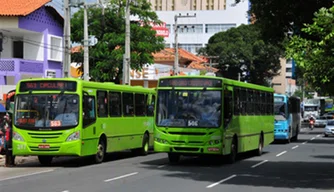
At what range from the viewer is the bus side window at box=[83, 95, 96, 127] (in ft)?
63.9

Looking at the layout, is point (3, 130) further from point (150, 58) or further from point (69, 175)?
point (150, 58)

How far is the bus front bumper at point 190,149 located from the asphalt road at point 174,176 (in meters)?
0.55

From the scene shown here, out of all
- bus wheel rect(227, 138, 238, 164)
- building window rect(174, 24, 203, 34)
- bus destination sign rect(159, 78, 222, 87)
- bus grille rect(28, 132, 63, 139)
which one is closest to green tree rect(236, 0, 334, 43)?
bus destination sign rect(159, 78, 222, 87)

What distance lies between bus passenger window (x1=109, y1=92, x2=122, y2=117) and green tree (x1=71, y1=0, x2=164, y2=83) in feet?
65.3

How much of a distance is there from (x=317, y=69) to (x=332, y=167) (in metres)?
8.43

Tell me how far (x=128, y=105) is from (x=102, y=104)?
2985 millimetres

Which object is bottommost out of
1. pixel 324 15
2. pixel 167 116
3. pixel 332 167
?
pixel 332 167

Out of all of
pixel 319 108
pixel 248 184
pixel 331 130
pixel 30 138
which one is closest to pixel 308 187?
pixel 248 184

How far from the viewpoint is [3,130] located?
70.7 ft

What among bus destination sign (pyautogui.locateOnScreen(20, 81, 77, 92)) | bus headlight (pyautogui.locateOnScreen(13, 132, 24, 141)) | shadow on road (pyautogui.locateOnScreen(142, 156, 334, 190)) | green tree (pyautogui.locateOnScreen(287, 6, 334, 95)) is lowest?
shadow on road (pyautogui.locateOnScreen(142, 156, 334, 190))

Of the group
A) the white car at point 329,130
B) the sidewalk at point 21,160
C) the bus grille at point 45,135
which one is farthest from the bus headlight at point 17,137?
the white car at point 329,130

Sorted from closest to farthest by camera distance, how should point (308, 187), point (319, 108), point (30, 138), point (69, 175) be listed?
point (308, 187), point (69, 175), point (30, 138), point (319, 108)

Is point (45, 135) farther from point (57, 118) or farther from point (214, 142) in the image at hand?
point (214, 142)

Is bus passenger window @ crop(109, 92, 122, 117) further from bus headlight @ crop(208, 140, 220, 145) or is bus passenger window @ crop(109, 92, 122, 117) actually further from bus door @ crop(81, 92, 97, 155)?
bus headlight @ crop(208, 140, 220, 145)
